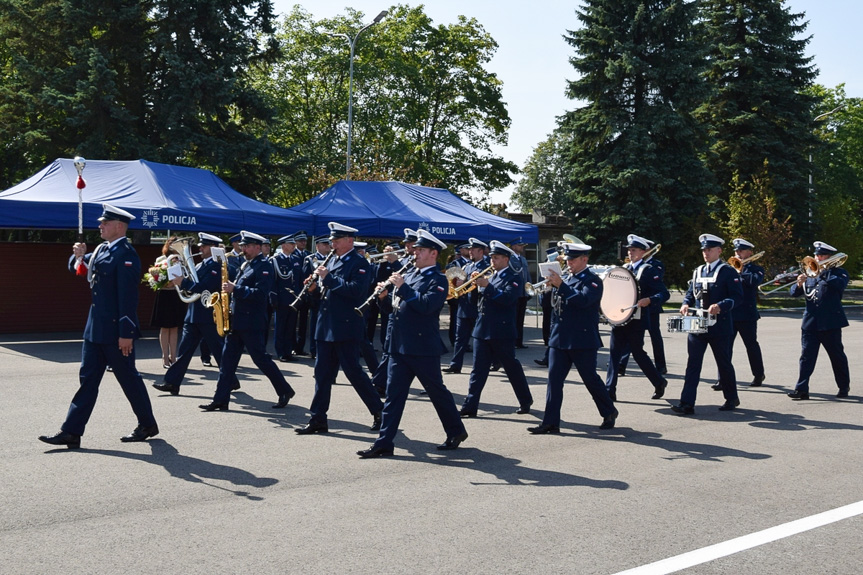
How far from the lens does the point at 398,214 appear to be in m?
19.8

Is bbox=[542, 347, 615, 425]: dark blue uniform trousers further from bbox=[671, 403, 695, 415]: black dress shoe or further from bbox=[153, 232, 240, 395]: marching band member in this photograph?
bbox=[153, 232, 240, 395]: marching band member

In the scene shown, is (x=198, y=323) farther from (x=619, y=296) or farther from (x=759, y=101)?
(x=759, y=101)

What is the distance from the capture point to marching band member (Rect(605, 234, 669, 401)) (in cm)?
1067

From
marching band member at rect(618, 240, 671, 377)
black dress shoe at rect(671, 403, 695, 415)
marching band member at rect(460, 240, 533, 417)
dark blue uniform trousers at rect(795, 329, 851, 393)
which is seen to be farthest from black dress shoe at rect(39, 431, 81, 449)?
dark blue uniform trousers at rect(795, 329, 851, 393)

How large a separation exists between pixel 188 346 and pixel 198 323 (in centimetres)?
31

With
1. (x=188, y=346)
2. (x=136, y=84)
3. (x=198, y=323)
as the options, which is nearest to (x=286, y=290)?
(x=198, y=323)

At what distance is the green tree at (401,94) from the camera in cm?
4303

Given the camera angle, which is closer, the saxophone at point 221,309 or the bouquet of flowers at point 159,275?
the saxophone at point 221,309

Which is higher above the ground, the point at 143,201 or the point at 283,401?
the point at 143,201

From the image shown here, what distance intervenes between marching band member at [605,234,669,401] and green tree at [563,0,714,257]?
2259cm

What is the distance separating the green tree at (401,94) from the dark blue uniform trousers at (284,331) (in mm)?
28162

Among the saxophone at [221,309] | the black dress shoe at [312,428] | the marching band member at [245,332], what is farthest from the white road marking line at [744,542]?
the saxophone at [221,309]

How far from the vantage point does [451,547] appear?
5172mm

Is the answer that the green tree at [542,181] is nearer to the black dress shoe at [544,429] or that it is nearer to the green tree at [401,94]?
the green tree at [401,94]
